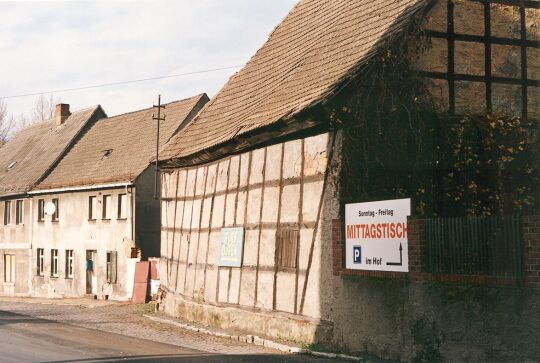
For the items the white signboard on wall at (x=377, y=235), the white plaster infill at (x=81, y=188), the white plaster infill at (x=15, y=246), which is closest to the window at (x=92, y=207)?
the white plaster infill at (x=81, y=188)

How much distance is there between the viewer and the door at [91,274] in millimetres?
35688

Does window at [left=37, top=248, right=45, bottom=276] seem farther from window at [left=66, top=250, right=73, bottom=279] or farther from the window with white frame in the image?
window at [left=66, top=250, right=73, bottom=279]

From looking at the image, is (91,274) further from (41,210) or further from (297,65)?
(297,65)

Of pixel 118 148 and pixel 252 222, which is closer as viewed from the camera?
pixel 252 222

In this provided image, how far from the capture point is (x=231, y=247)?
18984mm

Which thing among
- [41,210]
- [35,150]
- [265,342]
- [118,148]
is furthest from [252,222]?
[35,150]

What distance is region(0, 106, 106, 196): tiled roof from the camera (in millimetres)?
42594

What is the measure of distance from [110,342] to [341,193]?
589cm

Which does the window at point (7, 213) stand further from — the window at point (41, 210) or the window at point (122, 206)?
the window at point (122, 206)

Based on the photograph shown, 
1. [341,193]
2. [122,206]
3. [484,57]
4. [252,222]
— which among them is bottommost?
[252,222]

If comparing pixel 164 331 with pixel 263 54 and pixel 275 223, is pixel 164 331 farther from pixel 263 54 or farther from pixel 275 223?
pixel 263 54

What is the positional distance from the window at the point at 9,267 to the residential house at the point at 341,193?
2476 centimetres

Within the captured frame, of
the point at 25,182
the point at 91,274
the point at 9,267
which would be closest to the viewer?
the point at 91,274

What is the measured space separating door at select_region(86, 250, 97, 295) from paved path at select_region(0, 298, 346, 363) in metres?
9.84
